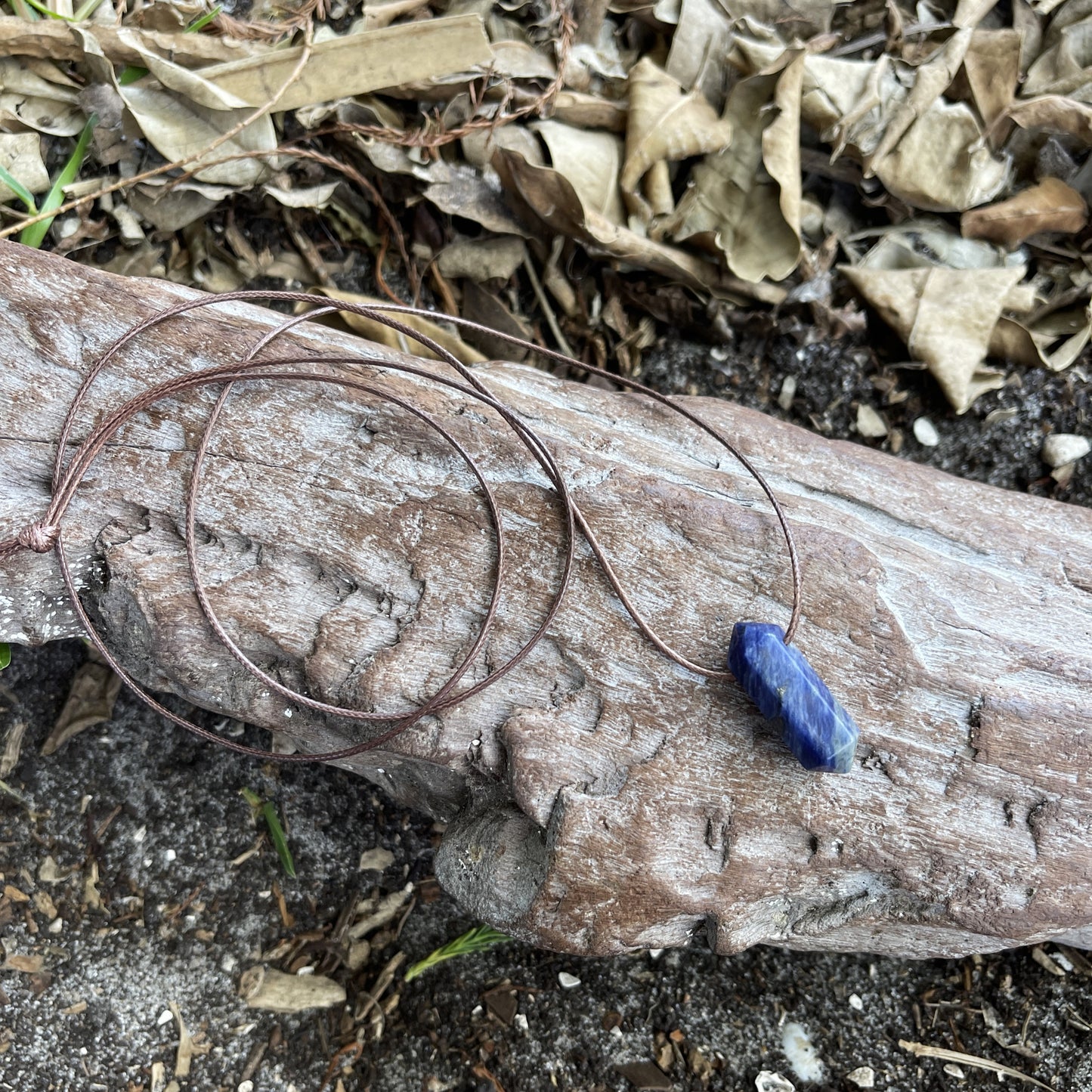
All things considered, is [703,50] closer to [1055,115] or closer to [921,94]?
[921,94]

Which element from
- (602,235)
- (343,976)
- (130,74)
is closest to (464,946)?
(343,976)

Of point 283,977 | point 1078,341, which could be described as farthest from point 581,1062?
point 1078,341

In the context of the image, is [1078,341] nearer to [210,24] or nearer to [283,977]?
[210,24]

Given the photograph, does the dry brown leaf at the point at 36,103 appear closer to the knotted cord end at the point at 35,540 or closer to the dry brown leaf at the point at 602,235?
the dry brown leaf at the point at 602,235

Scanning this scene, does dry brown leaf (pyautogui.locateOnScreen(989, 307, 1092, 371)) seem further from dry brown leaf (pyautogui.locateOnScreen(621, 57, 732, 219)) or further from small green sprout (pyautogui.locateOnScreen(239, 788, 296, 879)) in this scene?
small green sprout (pyautogui.locateOnScreen(239, 788, 296, 879))

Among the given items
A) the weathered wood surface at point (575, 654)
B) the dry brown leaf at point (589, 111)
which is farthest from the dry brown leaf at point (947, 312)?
the weathered wood surface at point (575, 654)
